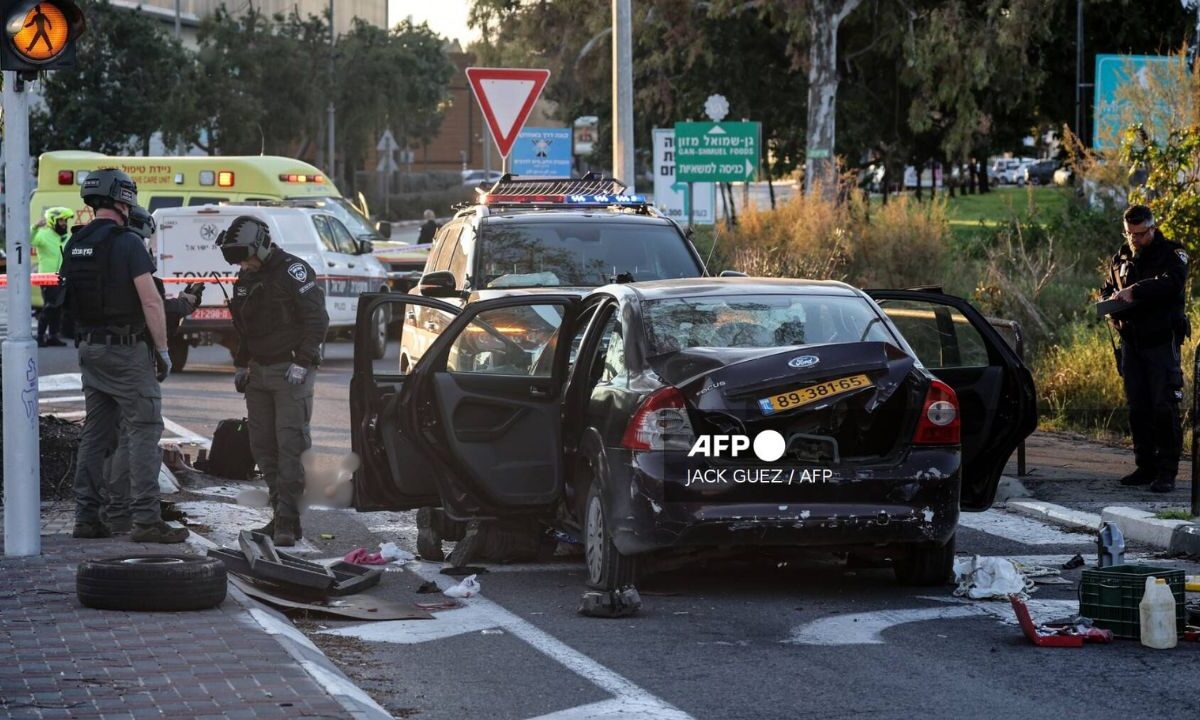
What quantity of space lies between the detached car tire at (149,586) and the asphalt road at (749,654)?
0.55 metres

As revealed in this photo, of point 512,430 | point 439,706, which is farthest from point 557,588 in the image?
point 439,706

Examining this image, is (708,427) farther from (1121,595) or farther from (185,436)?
(185,436)

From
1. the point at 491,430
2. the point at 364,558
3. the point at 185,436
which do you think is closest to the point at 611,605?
the point at 491,430

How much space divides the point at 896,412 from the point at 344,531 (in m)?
4.10

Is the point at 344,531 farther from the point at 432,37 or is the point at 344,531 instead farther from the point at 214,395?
the point at 432,37

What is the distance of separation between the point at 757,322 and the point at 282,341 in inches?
117

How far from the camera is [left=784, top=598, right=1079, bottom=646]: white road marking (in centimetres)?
790

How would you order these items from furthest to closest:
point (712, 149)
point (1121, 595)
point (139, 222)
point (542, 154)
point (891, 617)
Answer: point (542, 154), point (712, 149), point (139, 222), point (891, 617), point (1121, 595)

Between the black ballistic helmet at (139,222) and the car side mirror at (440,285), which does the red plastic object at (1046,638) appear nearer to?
the black ballistic helmet at (139,222)

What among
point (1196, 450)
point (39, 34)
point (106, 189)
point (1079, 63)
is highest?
point (1079, 63)

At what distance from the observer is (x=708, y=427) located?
841 cm

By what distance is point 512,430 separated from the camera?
9.54 meters

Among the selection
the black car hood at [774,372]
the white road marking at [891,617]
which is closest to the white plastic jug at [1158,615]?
the white road marking at [891,617]

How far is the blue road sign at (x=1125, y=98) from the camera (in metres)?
19.5
